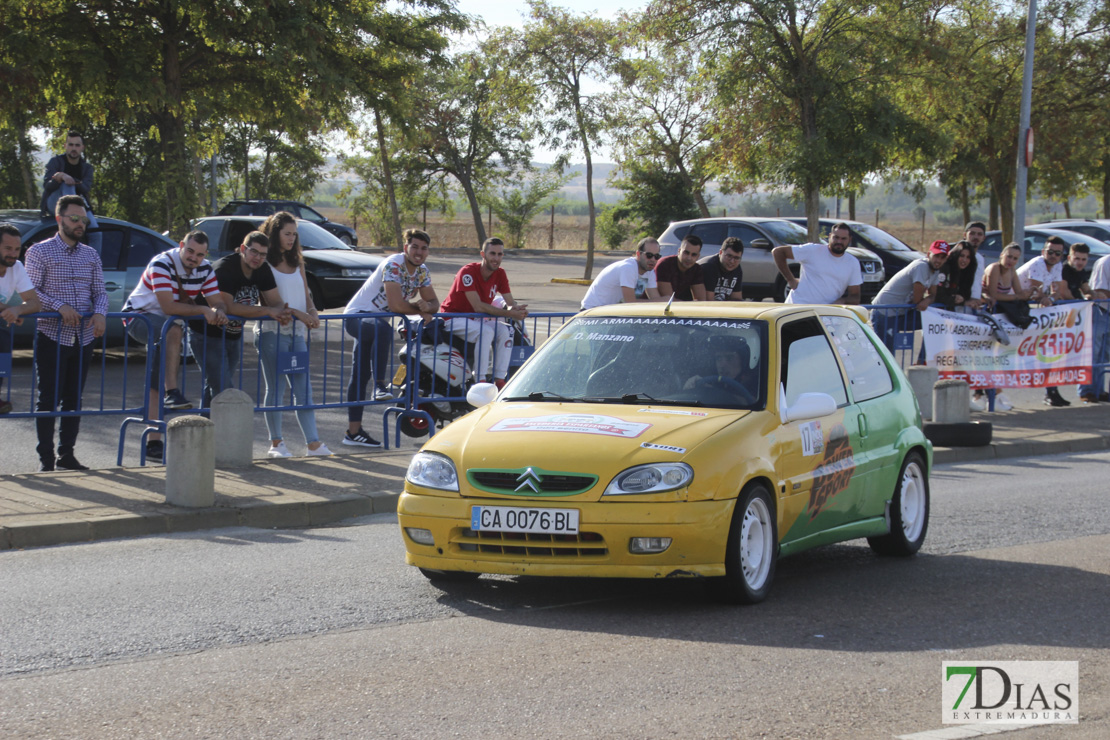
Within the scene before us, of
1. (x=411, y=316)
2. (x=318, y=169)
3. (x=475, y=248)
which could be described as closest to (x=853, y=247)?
(x=411, y=316)

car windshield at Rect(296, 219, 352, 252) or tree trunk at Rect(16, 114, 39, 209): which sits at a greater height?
tree trunk at Rect(16, 114, 39, 209)

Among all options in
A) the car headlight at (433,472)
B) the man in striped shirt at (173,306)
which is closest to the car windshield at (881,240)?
the man in striped shirt at (173,306)

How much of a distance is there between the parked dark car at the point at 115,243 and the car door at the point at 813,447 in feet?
37.2

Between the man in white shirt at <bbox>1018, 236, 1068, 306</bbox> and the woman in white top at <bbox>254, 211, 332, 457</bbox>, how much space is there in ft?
32.4

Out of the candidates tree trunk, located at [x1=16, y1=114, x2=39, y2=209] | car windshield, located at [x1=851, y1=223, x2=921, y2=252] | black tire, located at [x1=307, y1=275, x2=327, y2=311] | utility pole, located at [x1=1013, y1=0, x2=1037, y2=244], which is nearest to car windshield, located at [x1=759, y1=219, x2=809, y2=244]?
car windshield, located at [x1=851, y1=223, x2=921, y2=252]

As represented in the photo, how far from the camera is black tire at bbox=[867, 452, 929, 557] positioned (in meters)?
7.66

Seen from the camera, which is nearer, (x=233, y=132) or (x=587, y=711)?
(x=587, y=711)

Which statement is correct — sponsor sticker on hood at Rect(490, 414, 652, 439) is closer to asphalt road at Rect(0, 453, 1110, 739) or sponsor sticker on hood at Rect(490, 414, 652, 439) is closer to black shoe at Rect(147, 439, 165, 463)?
asphalt road at Rect(0, 453, 1110, 739)

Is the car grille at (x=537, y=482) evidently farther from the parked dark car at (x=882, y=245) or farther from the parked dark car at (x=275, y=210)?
the parked dark car at (x=275, y=210)

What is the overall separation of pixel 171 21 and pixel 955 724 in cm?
→ 2016

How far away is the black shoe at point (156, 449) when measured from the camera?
10.4 m

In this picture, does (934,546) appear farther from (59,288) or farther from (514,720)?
(59,288)

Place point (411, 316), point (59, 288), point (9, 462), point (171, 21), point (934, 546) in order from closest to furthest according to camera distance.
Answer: point (934, 546) → point (59, 288) → point (9, 462) → point (411, 316) → point (171, 21)

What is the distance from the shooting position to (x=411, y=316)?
1185 centimetres
